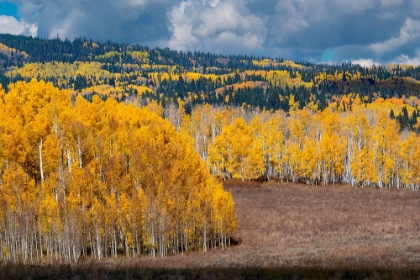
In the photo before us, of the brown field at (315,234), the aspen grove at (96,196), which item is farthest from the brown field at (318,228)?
the aspen grove at (96,196)

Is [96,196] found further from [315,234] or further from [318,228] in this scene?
[318,228]

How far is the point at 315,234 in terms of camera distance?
42594mm

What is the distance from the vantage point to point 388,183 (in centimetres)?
9406

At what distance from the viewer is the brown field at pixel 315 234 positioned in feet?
64.5

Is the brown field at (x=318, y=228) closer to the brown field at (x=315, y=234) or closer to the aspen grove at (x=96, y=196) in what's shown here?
the brown field at (x=315, y=234)

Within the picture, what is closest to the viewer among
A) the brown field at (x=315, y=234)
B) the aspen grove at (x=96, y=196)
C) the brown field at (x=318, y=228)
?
the brown field at (x=315, y=234)

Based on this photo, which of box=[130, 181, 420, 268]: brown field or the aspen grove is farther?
the aspen grove

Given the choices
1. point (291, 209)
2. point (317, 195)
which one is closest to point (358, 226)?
point (291, 209)

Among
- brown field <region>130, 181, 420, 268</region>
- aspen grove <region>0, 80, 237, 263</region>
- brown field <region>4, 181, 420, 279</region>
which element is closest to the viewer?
brown field <region>4, 181, 420, 279</region>

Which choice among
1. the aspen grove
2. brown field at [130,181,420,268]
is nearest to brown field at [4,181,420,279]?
brown field at [130,181,420,268]

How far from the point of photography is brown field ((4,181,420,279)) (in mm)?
19650

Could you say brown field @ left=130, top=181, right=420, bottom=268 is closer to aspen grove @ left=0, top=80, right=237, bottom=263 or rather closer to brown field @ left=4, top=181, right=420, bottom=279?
brown field @ left=4, top=181, right=420, bottom=279

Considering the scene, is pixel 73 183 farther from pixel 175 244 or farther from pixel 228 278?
pixel 228 278

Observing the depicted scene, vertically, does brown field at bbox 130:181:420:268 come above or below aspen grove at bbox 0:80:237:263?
below
